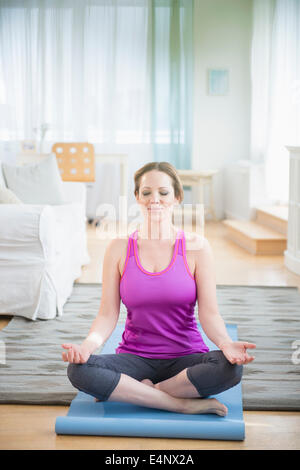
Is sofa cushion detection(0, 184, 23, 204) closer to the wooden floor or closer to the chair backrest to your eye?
the wooden floor

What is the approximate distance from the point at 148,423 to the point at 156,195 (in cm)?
72

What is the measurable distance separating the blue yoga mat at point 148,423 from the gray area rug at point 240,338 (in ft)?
0.75

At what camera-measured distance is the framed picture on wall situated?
724 cm

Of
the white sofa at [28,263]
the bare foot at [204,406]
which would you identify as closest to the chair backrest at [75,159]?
the white sofa at [28,263]

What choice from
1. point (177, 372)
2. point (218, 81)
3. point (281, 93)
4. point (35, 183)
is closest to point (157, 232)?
point (177, 372)

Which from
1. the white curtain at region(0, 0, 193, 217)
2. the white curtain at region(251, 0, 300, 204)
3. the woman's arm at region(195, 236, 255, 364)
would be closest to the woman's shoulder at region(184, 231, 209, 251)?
the woman's arm at region(195, 236, 255, 364)

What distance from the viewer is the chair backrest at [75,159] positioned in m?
6.09

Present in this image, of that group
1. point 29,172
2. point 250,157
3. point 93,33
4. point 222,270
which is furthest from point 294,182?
point 93,33

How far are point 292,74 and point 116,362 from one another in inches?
201

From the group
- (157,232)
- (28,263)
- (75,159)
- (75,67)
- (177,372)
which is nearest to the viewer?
(177,372)

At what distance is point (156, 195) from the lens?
1918mm

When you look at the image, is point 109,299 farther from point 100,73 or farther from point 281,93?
point 100,73
